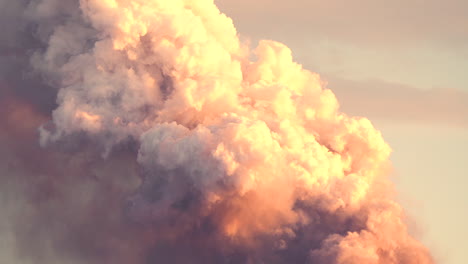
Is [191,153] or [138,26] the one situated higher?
[138,26]

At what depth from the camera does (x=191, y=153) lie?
157750 millimetres

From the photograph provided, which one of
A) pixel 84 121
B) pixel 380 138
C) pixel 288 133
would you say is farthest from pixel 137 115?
pixel 380 138

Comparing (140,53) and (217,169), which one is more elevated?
(140,53)

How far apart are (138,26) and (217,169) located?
18.4 m

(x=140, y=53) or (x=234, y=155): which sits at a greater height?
(x=140, y=53)

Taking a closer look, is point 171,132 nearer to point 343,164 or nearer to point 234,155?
point 234,155

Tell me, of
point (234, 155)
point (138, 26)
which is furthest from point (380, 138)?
point (138, 26)

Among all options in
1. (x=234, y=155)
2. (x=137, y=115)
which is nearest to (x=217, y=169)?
(x=234, y=155)

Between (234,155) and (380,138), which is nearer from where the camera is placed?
(234,155)

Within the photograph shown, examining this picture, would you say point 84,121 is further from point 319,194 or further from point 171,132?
point 319,194

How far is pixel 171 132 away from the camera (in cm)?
15925

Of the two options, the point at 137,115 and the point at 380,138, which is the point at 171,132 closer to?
the point at 137,115

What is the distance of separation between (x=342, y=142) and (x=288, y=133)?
840cm

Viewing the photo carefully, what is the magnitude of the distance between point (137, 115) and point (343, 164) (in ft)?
79.1
